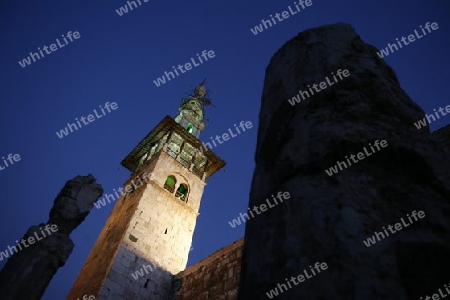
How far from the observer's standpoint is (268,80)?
2.07 meters

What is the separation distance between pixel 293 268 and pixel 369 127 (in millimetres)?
755

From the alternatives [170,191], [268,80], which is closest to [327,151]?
[268,80]

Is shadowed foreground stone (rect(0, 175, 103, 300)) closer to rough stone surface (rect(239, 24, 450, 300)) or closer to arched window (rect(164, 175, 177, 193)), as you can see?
rough stone surface (rect(239, 24, 450, 300))

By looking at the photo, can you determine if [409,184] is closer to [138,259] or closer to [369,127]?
[369,127]

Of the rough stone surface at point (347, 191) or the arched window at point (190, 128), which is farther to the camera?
the arched window at point (190, 128)

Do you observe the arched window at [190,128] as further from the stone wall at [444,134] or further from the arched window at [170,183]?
the stone wall at [444,134]

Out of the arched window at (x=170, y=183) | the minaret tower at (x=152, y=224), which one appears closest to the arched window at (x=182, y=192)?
the minaret tower at (x=152, y=224)

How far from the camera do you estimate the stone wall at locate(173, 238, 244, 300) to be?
7.62m

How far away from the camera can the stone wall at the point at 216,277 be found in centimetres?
762

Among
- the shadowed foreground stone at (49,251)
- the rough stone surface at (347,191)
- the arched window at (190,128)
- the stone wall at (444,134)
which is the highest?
the arched window at (190,128)

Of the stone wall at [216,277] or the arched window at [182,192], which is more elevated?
the arched window at [182,192]

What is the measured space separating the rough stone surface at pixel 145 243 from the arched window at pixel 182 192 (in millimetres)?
225

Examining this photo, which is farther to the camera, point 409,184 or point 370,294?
point 409,184

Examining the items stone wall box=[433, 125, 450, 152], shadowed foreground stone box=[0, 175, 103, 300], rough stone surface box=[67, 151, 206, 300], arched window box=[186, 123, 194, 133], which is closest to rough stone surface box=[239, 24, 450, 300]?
stone wall box=[433, 125, 450, 152]
